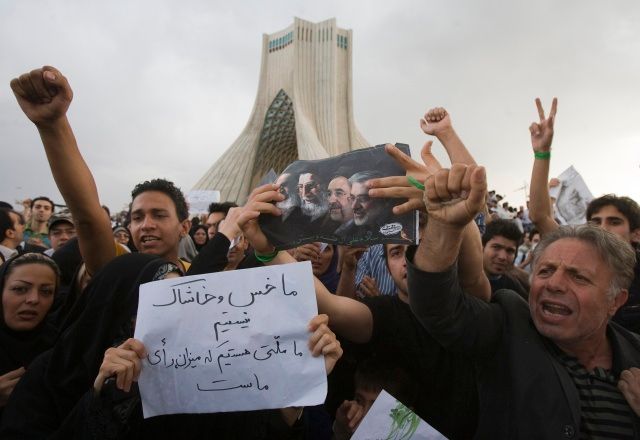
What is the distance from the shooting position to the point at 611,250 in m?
1.34

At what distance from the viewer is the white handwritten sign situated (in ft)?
3.87

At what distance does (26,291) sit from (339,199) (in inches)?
51.1

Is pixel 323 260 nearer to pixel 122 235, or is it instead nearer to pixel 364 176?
pixel 364 176

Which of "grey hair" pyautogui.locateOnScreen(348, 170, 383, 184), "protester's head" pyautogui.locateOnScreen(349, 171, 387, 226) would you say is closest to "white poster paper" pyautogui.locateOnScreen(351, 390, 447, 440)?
"protester's head" pyautogui.locateOnScreen(349, 171, 387, 226)

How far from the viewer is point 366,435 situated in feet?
4.22

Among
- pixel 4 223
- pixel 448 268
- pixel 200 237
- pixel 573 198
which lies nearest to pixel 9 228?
pixel 4 223

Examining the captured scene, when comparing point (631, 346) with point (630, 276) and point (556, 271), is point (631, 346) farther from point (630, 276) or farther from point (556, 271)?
point (556, 271)

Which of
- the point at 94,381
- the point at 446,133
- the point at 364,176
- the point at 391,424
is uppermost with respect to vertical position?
the point at 446,133

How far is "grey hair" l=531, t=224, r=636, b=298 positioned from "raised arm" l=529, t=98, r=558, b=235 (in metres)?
0.95

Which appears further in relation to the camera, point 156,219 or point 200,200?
point 200,200

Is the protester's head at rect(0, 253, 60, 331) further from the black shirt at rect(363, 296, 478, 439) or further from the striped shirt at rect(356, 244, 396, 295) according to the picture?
the striped shirt at rect(356, 244, 396, 295)

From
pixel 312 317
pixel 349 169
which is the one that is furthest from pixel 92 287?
pixel 349 169

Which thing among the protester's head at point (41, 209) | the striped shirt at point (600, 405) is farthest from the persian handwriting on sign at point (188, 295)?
the protester's head at point (41, 209)

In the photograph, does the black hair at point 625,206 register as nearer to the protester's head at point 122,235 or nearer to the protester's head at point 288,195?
the protester's head at point 288,195
